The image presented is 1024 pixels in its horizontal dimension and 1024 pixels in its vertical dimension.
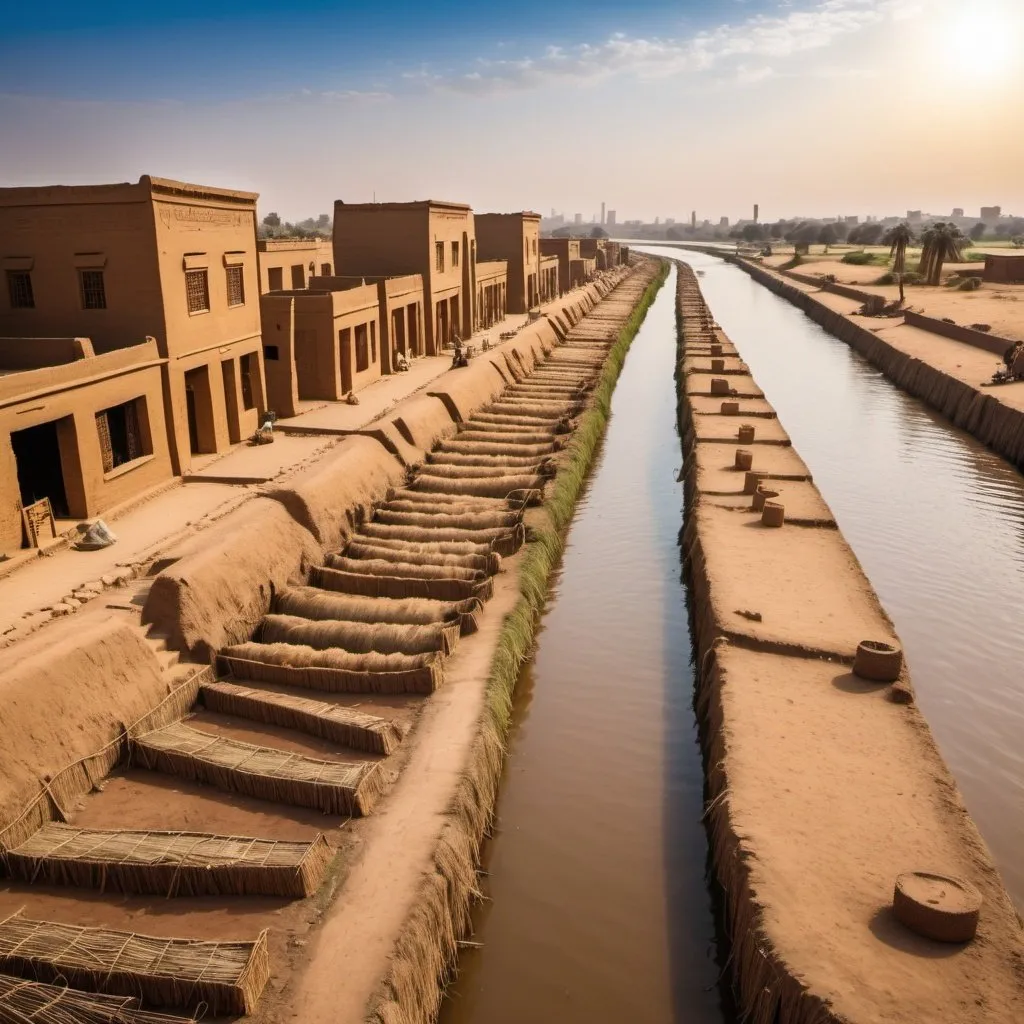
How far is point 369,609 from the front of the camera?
13.7 meters

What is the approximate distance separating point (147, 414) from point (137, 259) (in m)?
3.36

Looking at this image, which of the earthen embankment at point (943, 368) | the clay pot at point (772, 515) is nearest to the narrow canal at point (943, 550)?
the earthen embankment at point (943, 368)

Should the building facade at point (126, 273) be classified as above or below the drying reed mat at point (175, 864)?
above

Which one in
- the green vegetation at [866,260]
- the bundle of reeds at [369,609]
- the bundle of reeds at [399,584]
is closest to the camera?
the bundle of reeds at [369,609]

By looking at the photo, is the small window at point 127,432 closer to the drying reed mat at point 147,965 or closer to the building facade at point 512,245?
the drying reed mat at point 147,965

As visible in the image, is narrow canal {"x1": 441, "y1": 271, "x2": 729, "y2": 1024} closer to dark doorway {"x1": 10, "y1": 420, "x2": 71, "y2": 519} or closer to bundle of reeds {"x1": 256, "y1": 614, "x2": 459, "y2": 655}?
bundle of reeds {"x1": 256, "y1": 614, "x2": 459, "y2": 655}

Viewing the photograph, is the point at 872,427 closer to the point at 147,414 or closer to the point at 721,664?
the point at 721,664

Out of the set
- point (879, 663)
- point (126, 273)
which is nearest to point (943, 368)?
point (879, 663)

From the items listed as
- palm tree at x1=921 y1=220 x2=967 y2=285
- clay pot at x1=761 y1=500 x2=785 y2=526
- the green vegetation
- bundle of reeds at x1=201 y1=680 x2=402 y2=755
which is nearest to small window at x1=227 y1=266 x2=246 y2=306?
bundle of reeds at x1=201 y1=680 x2=402 y2=755

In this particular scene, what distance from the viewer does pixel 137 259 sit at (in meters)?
18.6

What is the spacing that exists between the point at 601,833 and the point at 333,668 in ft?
14.0

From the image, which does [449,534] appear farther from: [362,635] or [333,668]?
[333,668]

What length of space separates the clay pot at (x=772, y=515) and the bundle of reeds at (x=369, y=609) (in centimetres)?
687

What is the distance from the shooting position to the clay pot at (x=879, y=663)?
1180cm
